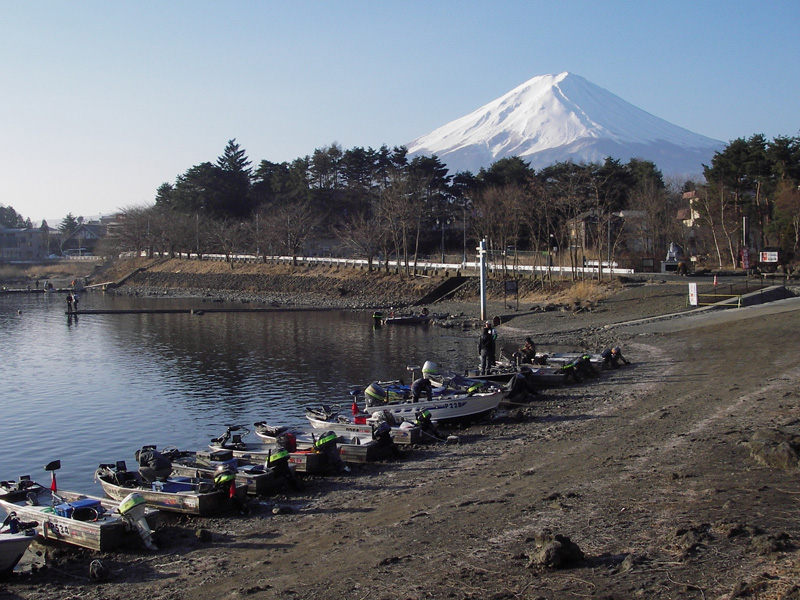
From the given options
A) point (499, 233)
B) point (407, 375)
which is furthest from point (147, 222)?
point (407, 375)

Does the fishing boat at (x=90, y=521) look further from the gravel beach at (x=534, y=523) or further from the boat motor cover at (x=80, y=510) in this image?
the gravel beach at (x=534, y=523)

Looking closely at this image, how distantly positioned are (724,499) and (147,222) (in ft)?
340

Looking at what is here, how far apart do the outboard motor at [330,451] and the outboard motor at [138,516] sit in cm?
449

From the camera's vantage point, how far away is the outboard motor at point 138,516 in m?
11.4

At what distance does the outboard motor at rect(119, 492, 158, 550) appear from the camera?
11.4 m

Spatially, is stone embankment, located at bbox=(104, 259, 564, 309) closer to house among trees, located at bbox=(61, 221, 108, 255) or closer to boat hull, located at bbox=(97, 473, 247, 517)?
house among trees, located at bbox=(61, 221, 108, 255)

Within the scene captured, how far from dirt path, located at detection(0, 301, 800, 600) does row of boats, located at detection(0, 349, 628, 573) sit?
0.46 meters

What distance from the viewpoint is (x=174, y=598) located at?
9125mm

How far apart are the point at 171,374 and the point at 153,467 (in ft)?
60.9

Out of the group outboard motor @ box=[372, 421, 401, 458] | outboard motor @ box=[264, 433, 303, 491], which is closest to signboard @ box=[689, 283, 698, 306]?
outboard motor @ box=[372, 421, 401, 458]

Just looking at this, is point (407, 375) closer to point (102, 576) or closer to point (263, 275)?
point (102, 576)

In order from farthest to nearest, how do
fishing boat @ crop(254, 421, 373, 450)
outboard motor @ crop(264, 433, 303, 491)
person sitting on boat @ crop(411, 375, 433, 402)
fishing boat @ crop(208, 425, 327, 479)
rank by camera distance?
person sitting on boat @ crop(411, 375, 433, 402)
fishing boat @ crop(254, 421, 373, 450)
fishing boat @ crop(208, 425, 327, 479)
outboard motor @ crop(264, 433, 303, 491)

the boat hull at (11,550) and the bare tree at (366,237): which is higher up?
the bare tree at (366,237)

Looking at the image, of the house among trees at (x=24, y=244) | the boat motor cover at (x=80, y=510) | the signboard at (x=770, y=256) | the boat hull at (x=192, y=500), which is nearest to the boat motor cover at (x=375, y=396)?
the boat hull at (x=192, y=500)
